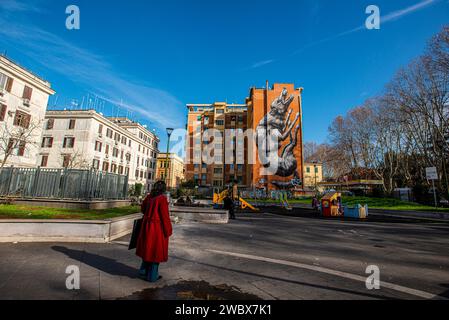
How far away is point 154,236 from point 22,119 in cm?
3451

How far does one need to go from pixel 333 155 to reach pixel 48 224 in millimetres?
47063

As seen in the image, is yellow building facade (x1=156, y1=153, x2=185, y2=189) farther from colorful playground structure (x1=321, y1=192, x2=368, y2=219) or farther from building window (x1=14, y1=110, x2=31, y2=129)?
colorful playground structure (x1=321, y1=192, x2=368, y2=219)

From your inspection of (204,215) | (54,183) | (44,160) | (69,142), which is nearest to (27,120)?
(69,142)

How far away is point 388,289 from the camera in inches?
152

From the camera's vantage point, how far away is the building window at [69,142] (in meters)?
37.7

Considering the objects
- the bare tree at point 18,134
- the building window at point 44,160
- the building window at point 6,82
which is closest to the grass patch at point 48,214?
the bare tree at point 18,134

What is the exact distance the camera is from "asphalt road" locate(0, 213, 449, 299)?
3.55 m

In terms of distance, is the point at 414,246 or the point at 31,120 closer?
the point at 414,246

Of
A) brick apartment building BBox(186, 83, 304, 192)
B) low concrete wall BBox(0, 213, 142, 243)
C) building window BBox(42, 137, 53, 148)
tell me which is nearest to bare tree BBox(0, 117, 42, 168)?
building window BBox(42, 137, 53, 148)

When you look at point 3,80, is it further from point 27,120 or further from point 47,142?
point 47,142

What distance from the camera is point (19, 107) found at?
2762cm
